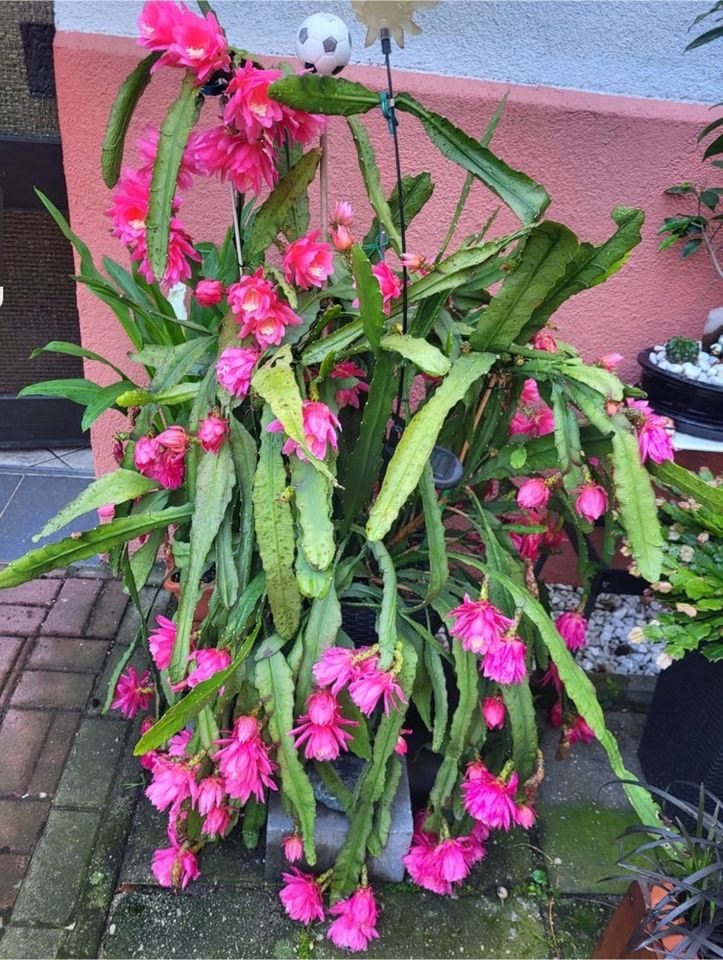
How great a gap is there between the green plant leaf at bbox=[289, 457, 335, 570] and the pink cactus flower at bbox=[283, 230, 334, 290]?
12.5 inches

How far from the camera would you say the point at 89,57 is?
1.78 meters

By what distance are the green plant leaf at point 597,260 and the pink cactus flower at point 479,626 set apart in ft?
1.78

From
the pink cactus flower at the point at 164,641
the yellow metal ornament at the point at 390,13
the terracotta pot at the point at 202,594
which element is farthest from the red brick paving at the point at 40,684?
the yellow metal ornament at the point at 390,13

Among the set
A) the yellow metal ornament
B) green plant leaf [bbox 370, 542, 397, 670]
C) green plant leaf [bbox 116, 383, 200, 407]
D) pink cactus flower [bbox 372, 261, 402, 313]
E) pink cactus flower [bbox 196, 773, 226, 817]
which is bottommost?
pink cactus flower [bbox 196, 773, 226, 817]

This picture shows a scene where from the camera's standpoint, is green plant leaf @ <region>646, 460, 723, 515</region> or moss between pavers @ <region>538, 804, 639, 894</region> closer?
green plant leaf @ <region>646, 460, 723, 515</region>

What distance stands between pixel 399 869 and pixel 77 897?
0.66 meters

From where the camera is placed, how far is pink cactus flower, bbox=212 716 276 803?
1211 mm

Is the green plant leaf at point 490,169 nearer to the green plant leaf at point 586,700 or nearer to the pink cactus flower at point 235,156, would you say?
the pink cactus flower at point 235,156

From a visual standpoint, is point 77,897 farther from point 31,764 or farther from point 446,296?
point 446,296

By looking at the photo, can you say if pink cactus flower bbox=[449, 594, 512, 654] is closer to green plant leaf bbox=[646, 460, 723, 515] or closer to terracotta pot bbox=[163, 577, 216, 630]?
green plant leaf bbox=[646, 460, 723, 515]

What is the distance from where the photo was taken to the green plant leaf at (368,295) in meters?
1.06

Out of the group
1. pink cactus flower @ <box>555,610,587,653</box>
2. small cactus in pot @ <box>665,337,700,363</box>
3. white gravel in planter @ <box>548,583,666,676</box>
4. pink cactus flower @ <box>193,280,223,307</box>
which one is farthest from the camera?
white gravel in planter @ <box>548,583,666,676</box>

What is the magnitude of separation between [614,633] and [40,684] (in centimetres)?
178

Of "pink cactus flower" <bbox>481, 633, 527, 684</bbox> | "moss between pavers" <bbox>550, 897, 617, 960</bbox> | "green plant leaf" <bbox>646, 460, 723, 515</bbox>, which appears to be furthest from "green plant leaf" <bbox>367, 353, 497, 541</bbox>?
"moss between pavers" <bbox>550, 897, 617, 960</bbox>
